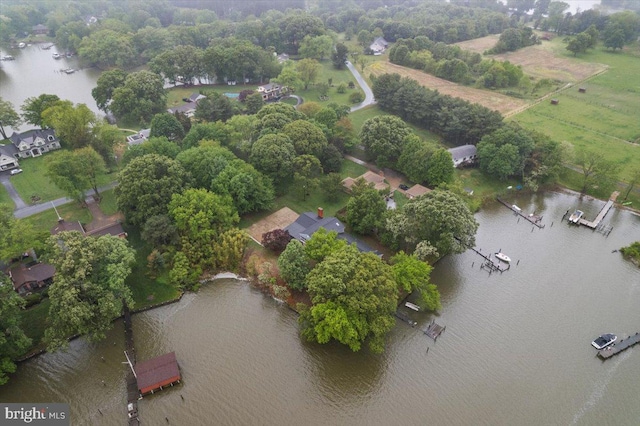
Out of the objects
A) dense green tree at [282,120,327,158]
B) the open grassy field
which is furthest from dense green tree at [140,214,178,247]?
the open grassy field

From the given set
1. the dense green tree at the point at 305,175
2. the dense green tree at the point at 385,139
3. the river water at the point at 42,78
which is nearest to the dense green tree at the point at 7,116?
the river water at the point at 42,78

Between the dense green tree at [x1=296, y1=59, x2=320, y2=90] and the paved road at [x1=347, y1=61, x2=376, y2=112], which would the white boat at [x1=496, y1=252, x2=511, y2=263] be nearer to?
the paved road at [x1=347, y1=61, x2=376, y2=112]

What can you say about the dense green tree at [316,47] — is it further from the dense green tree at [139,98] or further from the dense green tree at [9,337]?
the dense green tree at [9,337]

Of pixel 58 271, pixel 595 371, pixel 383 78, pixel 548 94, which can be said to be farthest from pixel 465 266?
pixel 548 94

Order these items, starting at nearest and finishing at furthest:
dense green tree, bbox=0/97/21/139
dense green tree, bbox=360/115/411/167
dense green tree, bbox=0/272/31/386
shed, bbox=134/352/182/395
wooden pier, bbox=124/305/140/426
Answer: wooden pier, bbox=124/305/140/426
dense green tree, bbox=0/272/31/386
shed, bbox=134/352/182/395
dense green tree, bbox=360/115/411/167
dense green tree, bbox=0/97/21/139

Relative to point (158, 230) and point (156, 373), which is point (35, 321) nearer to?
point (158, 230)

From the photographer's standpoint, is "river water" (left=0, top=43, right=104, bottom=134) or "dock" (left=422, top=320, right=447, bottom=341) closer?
"dock" (left=422, top=320, right=447, bottom=341)

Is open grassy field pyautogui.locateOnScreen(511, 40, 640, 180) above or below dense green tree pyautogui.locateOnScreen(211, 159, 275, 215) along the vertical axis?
below
